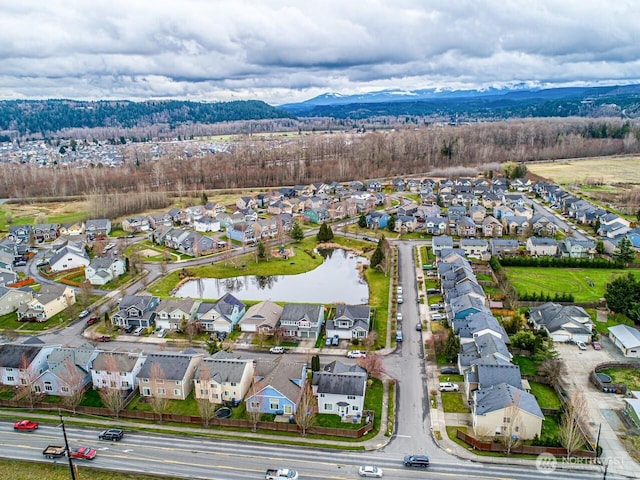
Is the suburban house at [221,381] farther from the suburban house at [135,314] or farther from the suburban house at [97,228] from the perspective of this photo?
the suburban house at [97,228]

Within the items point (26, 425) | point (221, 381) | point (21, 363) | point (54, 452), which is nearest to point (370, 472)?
point (221, 381)

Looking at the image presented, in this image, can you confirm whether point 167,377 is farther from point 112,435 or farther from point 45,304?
point 45,304

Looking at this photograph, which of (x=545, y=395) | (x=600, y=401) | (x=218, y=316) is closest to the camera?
(x=600, y=401)

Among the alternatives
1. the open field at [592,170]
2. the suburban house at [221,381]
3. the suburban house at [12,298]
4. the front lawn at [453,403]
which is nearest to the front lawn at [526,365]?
the front lawn at [453,403]

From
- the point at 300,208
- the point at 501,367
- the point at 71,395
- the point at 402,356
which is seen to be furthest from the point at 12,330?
the point at 300,208

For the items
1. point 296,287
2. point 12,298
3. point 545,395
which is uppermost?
point 12,298

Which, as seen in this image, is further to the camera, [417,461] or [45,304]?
[45,304]

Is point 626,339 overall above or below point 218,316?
below
